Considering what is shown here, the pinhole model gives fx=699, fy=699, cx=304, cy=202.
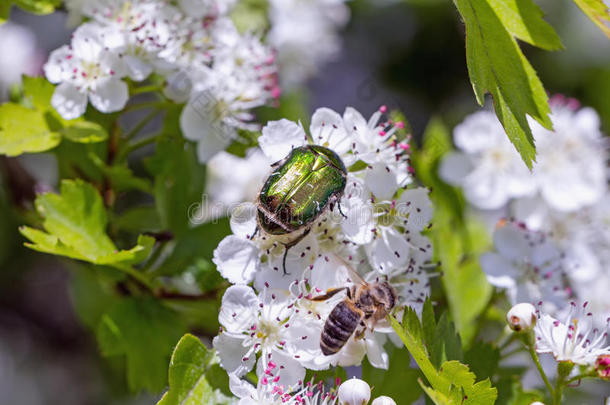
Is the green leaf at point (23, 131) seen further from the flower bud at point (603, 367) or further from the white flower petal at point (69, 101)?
the flower bud at point (603, 367)

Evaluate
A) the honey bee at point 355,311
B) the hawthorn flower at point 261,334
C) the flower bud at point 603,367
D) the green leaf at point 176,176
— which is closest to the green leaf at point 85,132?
the green leaf at point 176,176

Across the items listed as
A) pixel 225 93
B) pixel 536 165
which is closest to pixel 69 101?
pixel 225 93

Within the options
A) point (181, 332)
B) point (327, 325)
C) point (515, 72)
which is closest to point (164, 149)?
point (181, 332)

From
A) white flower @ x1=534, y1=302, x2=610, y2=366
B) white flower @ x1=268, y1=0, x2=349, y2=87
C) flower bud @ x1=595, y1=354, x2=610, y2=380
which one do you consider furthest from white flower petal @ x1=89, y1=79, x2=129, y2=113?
flower bud @ x1=595, y1=354, x2=610, y2=380

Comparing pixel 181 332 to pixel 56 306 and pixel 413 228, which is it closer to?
pixel 413 228

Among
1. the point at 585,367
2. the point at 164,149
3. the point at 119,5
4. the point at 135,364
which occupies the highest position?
the point at 119,5

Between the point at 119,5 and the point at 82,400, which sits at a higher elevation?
the point at 119,5

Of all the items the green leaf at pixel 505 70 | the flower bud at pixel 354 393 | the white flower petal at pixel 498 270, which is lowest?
the white flower petal at pixel 498 270
